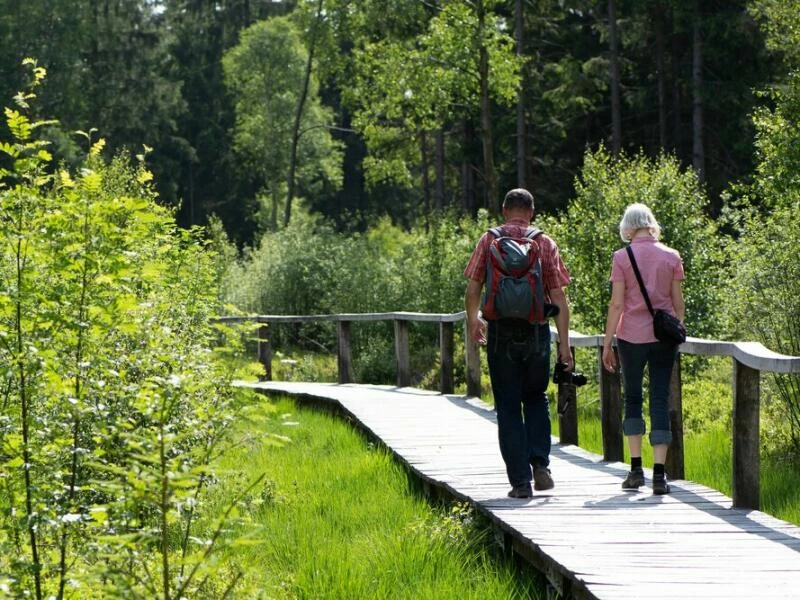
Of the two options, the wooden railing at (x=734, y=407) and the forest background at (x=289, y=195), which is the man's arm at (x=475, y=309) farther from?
the forest background at (x=289, y=195)

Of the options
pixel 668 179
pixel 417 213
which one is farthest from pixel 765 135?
pixel 417 213

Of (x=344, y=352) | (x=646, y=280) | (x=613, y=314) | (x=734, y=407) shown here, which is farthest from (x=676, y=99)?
(x=734, y=407)

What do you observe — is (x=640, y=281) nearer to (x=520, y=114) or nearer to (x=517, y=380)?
(x=517, y=380)

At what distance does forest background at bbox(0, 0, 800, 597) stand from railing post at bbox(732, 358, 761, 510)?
279 cm

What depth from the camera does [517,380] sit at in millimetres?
7660

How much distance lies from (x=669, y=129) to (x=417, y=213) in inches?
1040

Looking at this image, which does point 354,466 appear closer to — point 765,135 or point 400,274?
point 765,135

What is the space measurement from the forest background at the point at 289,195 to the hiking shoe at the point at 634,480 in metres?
2.40

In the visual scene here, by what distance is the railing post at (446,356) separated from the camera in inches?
598

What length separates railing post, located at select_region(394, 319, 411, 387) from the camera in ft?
56.0

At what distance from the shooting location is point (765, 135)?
21453 millimetres

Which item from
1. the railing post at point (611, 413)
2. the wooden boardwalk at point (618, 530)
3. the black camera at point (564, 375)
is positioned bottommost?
the wooden boardwalk at point (618, 530)

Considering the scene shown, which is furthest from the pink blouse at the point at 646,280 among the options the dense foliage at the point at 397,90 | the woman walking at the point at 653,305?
the dense foliage at the point at 397,90

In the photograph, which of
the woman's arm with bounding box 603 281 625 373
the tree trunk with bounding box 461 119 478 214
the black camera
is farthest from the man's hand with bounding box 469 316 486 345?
the tree trunk with bounding box 461 119 478 214
